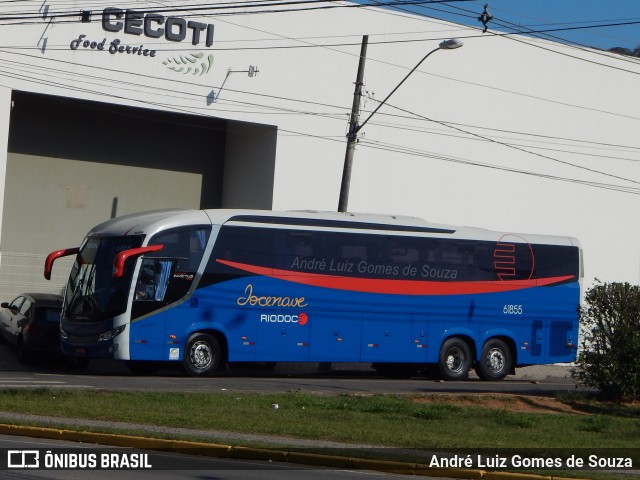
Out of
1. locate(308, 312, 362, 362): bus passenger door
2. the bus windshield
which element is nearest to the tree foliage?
locate(308, 312, 362, 362): bus passenger door

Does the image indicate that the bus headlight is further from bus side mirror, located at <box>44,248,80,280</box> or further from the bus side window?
bus side mirror, located at <box>44,248,80,280</box>

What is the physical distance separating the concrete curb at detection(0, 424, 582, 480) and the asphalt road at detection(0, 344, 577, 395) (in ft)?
23.2

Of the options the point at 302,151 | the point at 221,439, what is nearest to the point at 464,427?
the point at 221,439

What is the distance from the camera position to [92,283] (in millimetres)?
24406

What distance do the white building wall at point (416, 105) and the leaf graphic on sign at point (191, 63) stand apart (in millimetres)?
100

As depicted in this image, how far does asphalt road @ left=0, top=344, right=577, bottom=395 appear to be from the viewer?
22.1 meters

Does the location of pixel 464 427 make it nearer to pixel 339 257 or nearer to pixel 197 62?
pixel 339 257

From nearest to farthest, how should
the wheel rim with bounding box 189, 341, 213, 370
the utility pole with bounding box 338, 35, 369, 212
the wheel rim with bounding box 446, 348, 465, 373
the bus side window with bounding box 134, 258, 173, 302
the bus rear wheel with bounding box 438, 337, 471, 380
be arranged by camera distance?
the bus side window with bounding box 134, 258, 173, 302
the wheel rim with bounding box 189, 341, 213, 370
the bus rear wheel with bounding box 438, 337, 471, 380
the wheel rim with bounding box 446, 348, 465, 373
the utility pole with bounding box 338, 35, 369, 212

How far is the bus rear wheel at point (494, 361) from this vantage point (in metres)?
28.7

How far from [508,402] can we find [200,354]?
7.84 metres

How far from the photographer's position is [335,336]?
1051 inches

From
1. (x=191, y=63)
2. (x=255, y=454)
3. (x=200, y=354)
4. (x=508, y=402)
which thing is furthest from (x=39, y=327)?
(x=255, y=454)

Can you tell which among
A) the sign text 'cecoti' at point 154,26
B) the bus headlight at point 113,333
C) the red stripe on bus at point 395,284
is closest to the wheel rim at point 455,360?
the red stripe on bus at point 395,284

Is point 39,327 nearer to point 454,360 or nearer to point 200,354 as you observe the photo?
point 200,354
